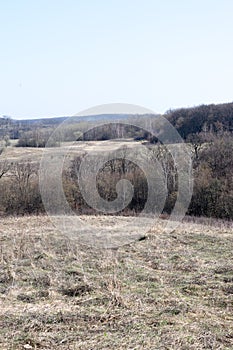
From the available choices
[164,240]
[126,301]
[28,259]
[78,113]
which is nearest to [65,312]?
[126,301]

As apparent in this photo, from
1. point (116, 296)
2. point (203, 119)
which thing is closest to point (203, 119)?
point (203, 119)

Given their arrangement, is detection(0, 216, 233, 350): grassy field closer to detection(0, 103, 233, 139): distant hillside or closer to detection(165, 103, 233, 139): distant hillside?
detection(0, 103, 233, 139): distant hillside

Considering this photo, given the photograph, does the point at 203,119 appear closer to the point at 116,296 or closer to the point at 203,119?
the point at 203,119

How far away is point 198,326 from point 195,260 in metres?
4.21

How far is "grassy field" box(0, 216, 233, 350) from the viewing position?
17.4 ft

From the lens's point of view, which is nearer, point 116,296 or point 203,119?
point 116,296

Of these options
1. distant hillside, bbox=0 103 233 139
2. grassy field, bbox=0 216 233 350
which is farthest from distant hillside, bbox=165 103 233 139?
grassy field, bbox=0 216 233 350

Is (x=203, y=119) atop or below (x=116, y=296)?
atop

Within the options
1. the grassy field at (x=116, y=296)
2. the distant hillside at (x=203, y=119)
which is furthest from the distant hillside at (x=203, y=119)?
the grassy field at (x=116, y=296)

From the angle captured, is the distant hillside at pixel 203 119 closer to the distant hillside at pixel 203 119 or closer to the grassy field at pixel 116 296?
the distant hillside at pixel 203 119

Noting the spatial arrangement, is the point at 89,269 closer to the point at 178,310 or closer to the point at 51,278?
the point at 51,278

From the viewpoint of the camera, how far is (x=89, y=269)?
28.7 feet

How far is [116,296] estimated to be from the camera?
21.7ft

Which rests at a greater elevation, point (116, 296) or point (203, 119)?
point (203, 119)
